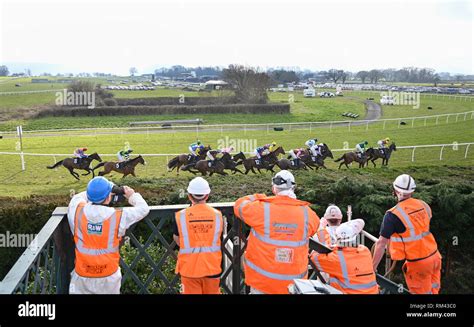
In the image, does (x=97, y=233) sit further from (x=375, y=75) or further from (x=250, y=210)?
(x=375, y=75)

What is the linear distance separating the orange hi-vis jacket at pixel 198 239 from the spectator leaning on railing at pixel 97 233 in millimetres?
300

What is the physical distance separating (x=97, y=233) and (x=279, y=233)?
4.19 feet

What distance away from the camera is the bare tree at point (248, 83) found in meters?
36.7

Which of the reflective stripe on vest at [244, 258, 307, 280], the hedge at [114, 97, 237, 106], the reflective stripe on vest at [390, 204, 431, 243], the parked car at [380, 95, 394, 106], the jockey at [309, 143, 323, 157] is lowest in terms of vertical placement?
the jockey at [309, 143, 323, 157]

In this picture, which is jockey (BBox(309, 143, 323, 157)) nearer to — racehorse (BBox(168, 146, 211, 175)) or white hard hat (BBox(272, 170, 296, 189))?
racehorse (BBox(168, 146, 211, 175))

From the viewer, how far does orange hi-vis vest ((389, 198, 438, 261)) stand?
11.9 feet

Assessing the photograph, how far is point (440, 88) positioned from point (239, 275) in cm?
5181

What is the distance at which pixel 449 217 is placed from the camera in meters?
6.44

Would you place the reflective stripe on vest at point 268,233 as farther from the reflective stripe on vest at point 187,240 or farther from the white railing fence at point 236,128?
the white railing fence at point 236,128

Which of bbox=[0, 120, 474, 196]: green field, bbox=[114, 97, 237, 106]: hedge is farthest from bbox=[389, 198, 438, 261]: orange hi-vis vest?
bbox=[114, 97, 237, 106]: hedge

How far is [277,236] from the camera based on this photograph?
9.93 feet

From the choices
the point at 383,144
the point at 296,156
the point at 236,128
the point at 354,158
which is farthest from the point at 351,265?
the point at 236,128

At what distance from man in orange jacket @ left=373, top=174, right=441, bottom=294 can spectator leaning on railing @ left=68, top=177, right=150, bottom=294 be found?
2.05 m
